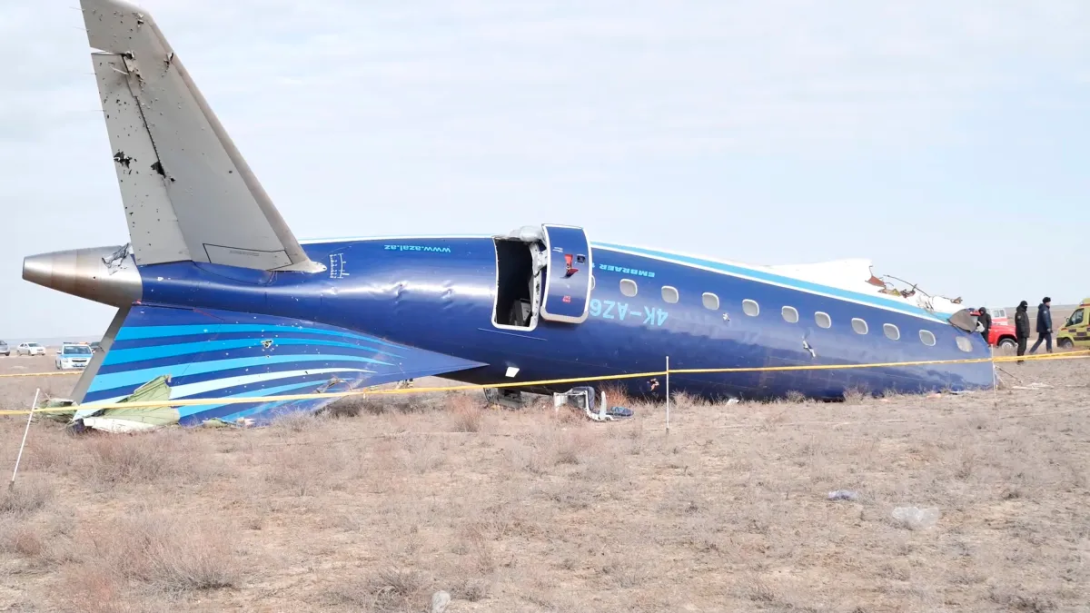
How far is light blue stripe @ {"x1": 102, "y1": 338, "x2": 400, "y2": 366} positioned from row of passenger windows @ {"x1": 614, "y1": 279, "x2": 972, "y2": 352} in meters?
5.84

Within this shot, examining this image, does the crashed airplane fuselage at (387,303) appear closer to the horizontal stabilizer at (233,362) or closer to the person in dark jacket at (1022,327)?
the horizontal stabilizer at (233,362)

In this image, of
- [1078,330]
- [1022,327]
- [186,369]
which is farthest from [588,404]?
[1078,330]

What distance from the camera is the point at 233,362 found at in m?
16.1

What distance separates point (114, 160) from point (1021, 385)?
64.5 feet

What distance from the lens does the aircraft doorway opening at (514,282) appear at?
19.9 m

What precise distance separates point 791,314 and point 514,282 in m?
5.77

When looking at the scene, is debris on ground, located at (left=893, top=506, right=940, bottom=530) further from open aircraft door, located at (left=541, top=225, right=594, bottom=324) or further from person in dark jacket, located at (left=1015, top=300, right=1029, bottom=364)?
person in dark jacket, located at (left=1015, top=300, right=1029, bottom=364)

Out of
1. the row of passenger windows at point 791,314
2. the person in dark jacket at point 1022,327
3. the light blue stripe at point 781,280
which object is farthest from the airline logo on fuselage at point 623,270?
the person in dark jacket at point 1022,327

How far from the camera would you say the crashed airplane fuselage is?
50.5ft

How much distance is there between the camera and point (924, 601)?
7383mm

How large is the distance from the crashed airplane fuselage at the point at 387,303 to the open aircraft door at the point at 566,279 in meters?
0.03

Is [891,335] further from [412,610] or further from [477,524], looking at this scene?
[412,610]

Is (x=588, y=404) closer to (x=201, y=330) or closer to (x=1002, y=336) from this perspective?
(x=201, y=330)

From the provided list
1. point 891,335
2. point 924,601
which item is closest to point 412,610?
point 924,601
